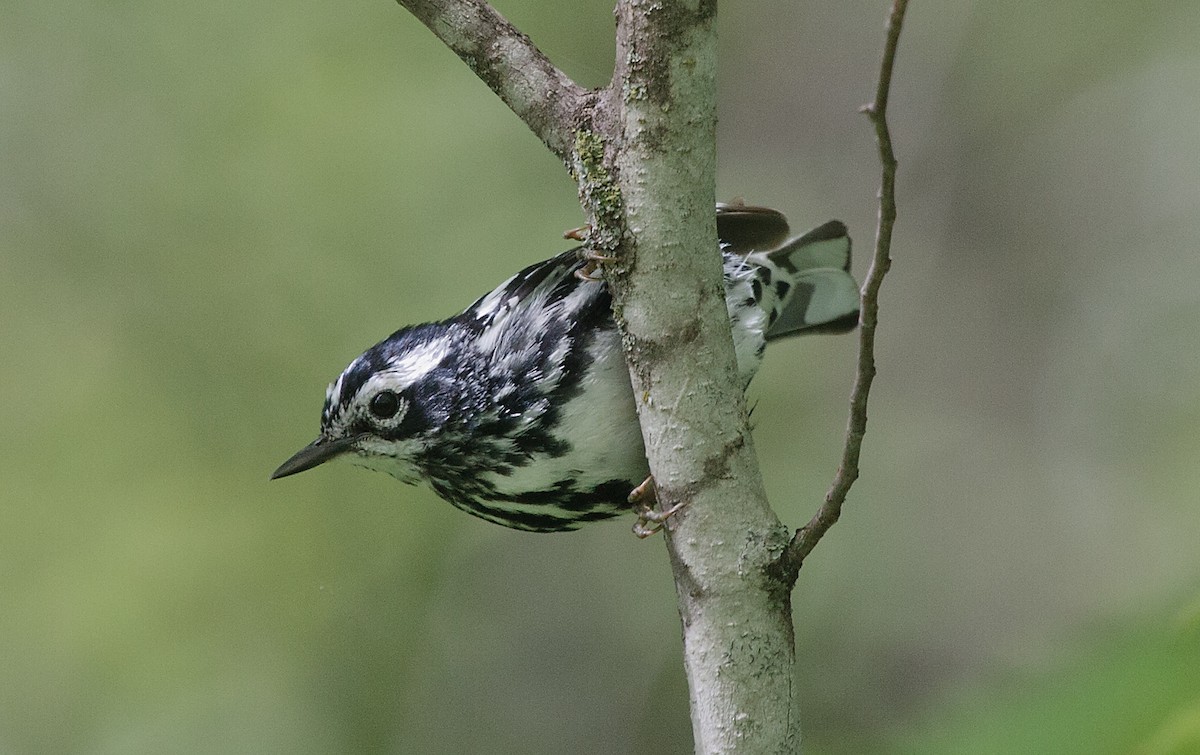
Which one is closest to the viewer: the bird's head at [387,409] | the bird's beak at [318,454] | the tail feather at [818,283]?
the bird's head at [387,409]

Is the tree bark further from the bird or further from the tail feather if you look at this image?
the tail feather

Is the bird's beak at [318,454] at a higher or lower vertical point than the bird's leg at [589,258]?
lower

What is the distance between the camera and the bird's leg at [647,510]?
2463mm

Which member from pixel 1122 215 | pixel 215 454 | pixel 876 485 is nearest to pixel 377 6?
pixel 215 454

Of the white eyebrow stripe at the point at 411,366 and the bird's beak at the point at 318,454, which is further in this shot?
the bird's beak at the point at 318,454

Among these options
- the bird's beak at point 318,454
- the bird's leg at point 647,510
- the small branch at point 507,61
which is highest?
the small branch at point 507,61

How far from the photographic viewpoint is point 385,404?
3.43 meters

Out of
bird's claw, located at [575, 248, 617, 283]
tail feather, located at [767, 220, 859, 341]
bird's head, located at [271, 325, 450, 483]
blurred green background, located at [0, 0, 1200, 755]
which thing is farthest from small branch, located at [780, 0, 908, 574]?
blurred green background, located at [0, 0, 1200, 755]

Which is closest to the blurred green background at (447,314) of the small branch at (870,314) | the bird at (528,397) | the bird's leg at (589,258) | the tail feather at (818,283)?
the tail feather at (818,283)

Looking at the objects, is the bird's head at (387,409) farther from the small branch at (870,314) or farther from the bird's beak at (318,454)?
the small branch at (870,314)

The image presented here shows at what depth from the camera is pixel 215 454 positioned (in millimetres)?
6137

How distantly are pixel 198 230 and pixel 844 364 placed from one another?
358cm

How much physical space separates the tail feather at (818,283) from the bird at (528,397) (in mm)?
298

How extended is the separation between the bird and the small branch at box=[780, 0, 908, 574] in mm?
622
